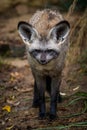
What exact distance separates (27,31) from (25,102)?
156 cm

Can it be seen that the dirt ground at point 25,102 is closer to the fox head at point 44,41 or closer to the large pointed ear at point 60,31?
the fox head at point 44,41

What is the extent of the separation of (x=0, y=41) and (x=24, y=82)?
2.18 m

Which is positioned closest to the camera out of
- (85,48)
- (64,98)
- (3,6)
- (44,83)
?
(44,83)

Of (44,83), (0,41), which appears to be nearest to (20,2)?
(0,41)

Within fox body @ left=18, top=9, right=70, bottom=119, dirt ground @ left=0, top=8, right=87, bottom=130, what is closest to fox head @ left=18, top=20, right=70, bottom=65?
fox body @ left=18, top=9, right=70, bottom=119

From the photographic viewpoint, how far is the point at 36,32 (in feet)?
17.9

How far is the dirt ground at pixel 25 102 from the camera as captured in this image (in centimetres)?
574

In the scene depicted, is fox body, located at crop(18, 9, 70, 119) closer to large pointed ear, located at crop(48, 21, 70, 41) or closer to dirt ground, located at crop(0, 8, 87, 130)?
large pointed ear, located at crop(48, 21, 70, 41)

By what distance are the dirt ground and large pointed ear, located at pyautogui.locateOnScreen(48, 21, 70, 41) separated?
1164 millimetres

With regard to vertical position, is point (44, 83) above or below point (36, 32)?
below

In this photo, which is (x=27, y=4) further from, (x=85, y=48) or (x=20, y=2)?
(x=85, y=48)

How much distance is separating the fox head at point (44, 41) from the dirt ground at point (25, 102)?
1.02m

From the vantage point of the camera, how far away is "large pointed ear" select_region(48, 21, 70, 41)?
541 centimetres

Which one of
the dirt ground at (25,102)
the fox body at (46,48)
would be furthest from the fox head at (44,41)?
the dirt ground at (25,102)
